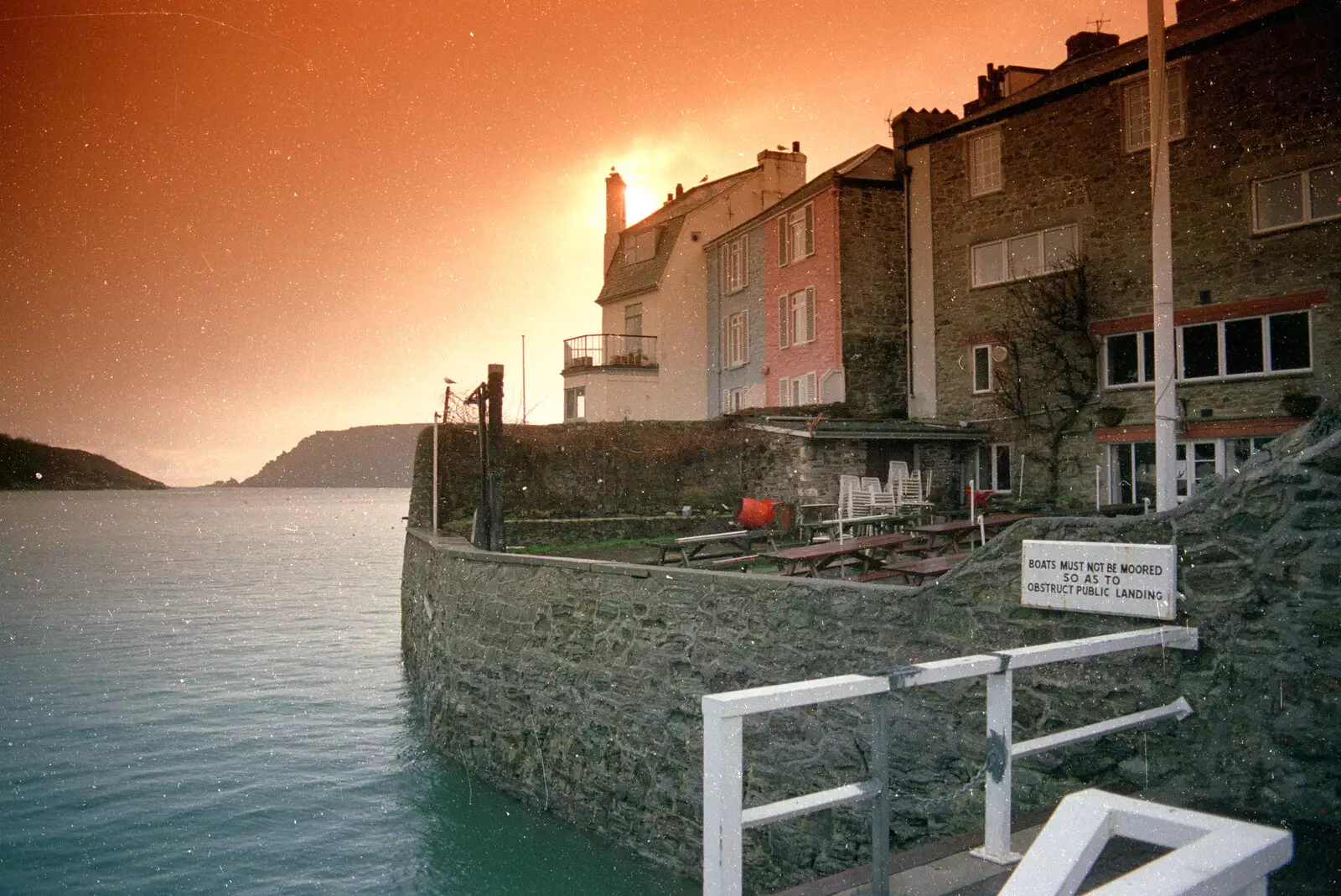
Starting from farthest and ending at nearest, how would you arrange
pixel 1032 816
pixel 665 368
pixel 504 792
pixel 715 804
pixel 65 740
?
pixel 665 368
pixel 65 740
pixel 504 792
pixel 1032 816
pixel 715 804

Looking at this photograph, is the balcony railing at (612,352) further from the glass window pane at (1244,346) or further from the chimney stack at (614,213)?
the glass window pane at (1244,346)

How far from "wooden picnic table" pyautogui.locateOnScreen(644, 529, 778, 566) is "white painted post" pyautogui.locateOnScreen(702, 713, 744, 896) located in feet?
36.7

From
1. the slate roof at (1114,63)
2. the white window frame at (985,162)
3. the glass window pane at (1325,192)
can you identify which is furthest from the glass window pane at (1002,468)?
the slate roof at (1114,63)

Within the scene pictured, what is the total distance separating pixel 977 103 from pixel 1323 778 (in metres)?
26.9

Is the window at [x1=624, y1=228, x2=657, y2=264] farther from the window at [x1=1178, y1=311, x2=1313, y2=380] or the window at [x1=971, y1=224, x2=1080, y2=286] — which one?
the window at [x1=1178, y1=311, x2=1313, y2=380]

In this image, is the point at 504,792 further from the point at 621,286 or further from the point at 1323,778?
the point at 621,286

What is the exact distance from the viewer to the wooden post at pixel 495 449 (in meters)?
18.1

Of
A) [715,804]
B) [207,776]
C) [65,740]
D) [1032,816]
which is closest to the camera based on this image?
[715,804]

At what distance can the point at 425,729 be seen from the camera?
18984mm

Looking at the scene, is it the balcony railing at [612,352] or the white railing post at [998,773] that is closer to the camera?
the white railing post at [998,773]

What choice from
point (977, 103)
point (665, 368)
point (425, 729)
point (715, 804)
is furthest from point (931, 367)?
point (715, 804)

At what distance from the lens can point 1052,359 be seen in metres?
24.5

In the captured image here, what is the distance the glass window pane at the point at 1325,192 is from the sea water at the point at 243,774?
19.1 meters

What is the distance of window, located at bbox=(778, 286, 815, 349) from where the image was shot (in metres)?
31.6
